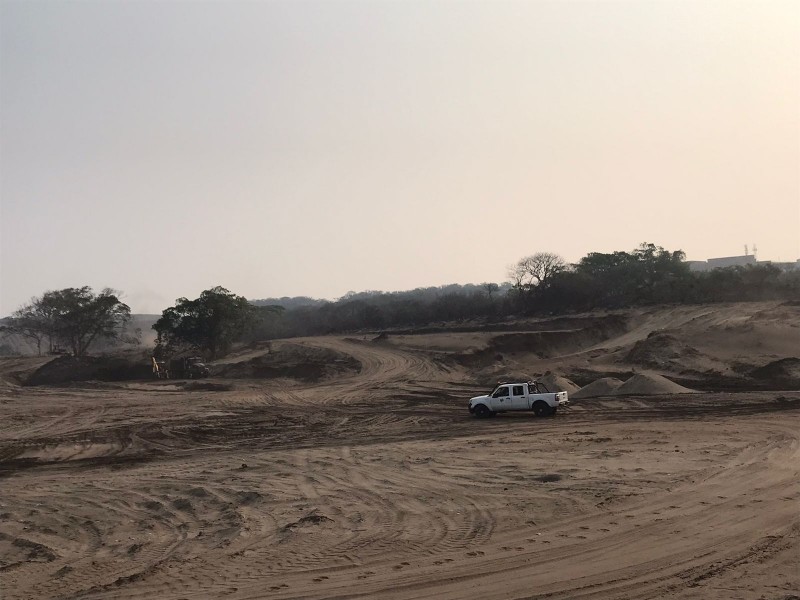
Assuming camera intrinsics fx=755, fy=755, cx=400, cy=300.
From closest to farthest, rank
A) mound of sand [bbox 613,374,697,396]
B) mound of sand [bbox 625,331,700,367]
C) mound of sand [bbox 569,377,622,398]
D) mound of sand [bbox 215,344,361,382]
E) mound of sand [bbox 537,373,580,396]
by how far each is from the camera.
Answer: mound of sand [bbox 613,374,697,396] < mound of sand [bbox 569,377,622,398] < mound of sand [bbox 537,373,580,396] < mound of sand [bbox 625,331,700,367] < mound of sand [bbox 215,344,361,382]

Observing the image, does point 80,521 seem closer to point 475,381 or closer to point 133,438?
point 133,438

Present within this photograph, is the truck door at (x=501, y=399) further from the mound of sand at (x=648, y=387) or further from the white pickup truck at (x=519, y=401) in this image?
the mound of sand at (x=648, y=387)

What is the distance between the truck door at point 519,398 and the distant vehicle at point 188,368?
29974 mm

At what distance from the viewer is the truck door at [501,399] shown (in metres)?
30.6

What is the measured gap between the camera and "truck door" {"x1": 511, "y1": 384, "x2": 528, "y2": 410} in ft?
99.9

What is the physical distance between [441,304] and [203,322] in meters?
35.5

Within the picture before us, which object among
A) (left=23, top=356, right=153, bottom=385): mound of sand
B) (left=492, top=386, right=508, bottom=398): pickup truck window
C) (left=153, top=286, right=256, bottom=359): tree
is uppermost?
(left=153, top=286, right=256, bottom=359): tree

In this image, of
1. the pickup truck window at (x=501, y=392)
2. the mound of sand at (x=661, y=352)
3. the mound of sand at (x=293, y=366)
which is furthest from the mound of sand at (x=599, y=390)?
the mound of sand at (x=293, y=366)

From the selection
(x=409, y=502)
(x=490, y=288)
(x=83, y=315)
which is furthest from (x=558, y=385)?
(x=490, y=288)

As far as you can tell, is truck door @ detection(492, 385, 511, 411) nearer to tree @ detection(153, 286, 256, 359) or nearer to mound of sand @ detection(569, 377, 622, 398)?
mound of sand @ detection(569, 377, 622, 398)

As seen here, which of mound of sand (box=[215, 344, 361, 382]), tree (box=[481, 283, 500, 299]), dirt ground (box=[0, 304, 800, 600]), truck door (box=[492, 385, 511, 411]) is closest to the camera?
dirt ground (box=[0, 304, 800, 600])

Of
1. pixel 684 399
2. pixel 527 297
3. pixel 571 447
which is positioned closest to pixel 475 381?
pixel 684 399

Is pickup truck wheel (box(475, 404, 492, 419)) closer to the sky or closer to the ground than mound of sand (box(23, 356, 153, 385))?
closer to the ground

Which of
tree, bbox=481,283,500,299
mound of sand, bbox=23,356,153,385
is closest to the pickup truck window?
mound of sand, bbox=23,356,153,385
